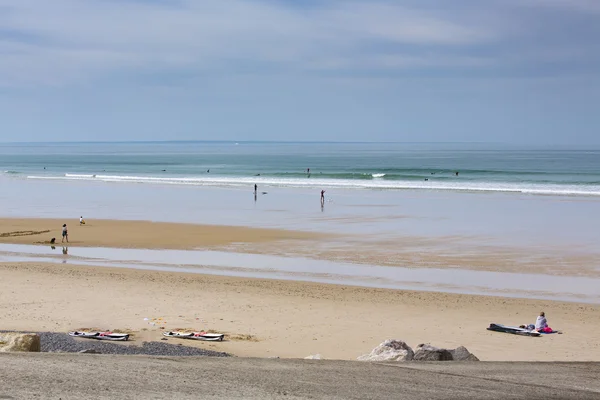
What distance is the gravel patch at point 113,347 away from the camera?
47.6 feet

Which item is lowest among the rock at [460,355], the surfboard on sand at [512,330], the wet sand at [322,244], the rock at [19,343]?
the surfboard on sand at [512,330]

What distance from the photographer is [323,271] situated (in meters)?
26.6

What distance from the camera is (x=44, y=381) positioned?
8188 mm

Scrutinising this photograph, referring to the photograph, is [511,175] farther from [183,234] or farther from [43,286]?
[43,286]

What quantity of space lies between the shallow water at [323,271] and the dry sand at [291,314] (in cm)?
136

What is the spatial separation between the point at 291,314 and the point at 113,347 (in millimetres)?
5444

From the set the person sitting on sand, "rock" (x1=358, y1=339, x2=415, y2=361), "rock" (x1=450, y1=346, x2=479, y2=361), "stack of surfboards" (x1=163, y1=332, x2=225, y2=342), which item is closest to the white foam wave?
the person sitting on sand

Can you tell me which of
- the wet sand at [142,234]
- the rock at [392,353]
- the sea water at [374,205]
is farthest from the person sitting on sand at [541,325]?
the wet sand at [142,234]

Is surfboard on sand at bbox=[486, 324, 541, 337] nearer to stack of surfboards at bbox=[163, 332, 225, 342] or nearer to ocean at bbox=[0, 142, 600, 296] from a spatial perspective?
ocean at bbox=[0, 142, 600, 296]

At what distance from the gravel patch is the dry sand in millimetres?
741

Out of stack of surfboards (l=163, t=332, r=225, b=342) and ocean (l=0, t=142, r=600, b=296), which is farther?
ocean (l=0, t=142, r=600, b=296)

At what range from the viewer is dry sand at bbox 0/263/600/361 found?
16219mm

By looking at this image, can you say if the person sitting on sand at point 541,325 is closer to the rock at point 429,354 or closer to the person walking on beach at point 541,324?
the person walking on beach at point 541,324

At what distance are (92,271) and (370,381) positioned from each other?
18.7 metres
